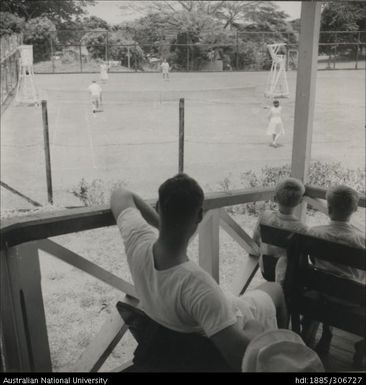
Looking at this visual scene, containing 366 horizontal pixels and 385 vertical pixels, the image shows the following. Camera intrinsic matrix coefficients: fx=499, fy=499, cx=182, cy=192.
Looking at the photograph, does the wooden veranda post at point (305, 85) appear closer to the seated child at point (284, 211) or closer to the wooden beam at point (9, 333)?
the seated child at point (284, 211)

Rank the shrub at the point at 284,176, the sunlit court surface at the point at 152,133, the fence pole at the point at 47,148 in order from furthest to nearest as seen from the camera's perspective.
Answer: the sunlit court surface at the point at 152,133
the shrub at the point at 284,176
the fence pole at the point at 47,148

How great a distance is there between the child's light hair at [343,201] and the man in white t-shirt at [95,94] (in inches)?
497

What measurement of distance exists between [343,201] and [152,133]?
1236cm

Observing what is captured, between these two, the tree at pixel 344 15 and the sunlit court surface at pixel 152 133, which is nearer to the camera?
the tree at pixel 344 15

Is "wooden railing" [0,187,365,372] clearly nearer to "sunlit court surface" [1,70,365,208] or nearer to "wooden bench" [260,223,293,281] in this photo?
"wooden bench" [260,223,293,281]

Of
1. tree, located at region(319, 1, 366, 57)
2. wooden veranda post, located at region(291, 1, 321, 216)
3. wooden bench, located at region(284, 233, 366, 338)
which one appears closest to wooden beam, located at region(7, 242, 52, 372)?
wooden bench, located at region(284, 233, 366, 338)

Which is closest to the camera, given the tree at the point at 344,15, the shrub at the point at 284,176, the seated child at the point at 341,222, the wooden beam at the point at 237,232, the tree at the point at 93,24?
the seated child at the point at 341,222

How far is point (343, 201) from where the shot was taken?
2348 millimetres

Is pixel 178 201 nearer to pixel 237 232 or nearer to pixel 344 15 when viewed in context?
pixel 237 232

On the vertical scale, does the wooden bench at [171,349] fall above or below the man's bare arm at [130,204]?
below

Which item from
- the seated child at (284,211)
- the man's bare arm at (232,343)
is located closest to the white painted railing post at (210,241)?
the seated child at (284,211)

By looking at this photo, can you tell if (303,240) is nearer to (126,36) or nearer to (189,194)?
(189,194)

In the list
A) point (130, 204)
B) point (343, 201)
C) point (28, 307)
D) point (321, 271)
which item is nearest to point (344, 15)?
point (343, 201)

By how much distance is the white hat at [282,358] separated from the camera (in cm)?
124
